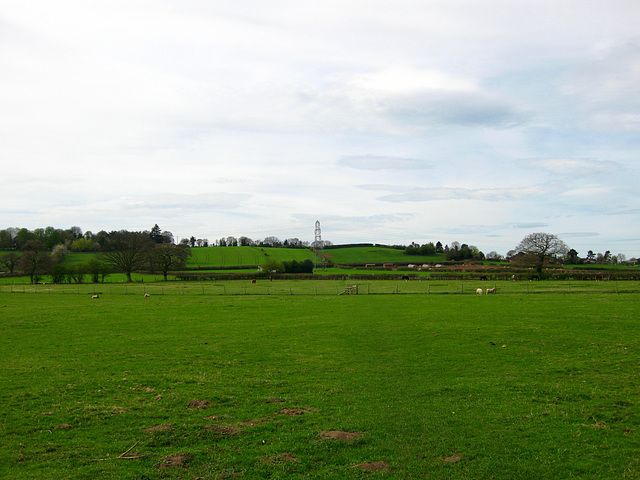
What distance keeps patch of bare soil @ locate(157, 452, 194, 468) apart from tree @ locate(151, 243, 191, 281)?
94.4 meters

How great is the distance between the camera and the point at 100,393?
13.2m

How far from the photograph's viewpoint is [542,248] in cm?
8162

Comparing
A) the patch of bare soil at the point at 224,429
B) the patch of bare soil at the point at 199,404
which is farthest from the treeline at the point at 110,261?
the patch of bare soil at the point at 224,429

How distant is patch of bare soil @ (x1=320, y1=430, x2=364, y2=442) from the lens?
9.91 metres

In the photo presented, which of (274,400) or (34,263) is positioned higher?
(34,263)

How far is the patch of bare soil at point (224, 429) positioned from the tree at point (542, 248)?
8120 centimetres

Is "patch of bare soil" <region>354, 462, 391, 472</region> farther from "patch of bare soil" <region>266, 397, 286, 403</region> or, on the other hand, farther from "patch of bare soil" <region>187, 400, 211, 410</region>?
"patch of bare soil" <region>187, 400, 211, 410</region>

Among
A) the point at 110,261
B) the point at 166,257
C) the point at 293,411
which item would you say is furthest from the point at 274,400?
the point at 110,261

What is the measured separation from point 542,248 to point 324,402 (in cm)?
8074

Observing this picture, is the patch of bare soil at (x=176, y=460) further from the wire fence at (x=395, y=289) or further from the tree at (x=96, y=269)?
the tree at (x=96, y=269)

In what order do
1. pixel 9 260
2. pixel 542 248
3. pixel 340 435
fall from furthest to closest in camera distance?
pixel 9 260 < pixel 542 248 < pixel 340 435

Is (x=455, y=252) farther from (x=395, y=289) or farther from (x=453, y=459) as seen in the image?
(x=453, y=459)

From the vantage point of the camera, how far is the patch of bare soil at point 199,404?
40.0ft

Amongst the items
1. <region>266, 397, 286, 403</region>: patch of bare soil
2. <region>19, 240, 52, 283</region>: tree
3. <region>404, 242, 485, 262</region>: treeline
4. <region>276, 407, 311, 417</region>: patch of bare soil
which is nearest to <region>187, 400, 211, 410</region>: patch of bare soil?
<region>266, 397, 286, 403</region>: patch of bare soil
